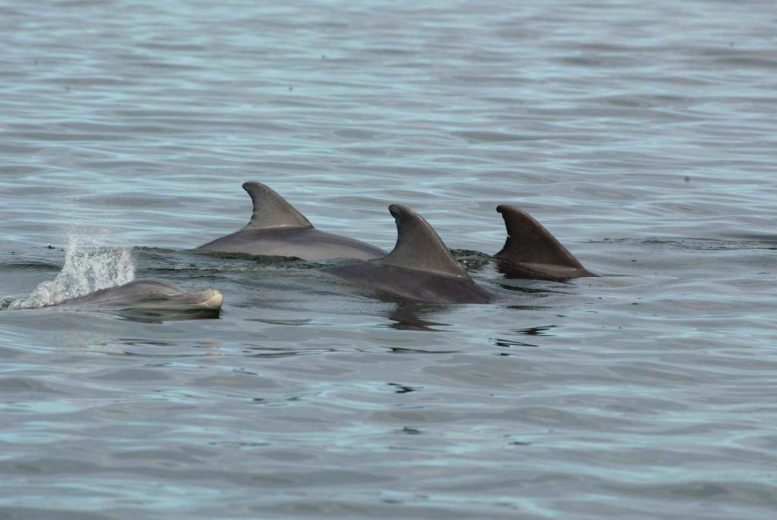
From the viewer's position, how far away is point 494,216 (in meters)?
16.3

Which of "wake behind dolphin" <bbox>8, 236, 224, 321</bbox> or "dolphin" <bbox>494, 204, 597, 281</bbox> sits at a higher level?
"dolphin" <bbox>494, 204, 597, 281</bbox>

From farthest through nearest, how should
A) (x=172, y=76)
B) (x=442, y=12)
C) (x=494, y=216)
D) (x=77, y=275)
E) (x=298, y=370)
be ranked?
(x=442, y=12)
(x=172, y=76)
(x=494, y=216)
(x=77, y=275)
(x=298, y=370)

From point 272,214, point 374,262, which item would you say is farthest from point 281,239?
point 374,262

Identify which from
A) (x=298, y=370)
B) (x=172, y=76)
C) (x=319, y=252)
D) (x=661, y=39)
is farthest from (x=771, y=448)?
(x=661, y=39)

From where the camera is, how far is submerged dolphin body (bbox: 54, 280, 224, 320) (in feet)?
34.6

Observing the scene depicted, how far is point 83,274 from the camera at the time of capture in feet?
39.7

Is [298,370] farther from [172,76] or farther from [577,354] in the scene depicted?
[172,76]

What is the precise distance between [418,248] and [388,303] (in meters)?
0.51

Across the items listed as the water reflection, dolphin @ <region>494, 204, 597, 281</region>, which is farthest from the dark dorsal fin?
dolphin @ <region>494, 204, 597, 281</region>

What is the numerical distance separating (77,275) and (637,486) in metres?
5.74

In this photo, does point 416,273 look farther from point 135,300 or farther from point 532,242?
point 135,300

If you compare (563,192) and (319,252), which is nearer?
(319,252)

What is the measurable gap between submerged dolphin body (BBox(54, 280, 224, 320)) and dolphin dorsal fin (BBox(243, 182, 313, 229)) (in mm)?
2315

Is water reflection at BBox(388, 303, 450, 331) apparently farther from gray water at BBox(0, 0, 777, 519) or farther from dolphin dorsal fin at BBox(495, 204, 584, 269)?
dolphin dorsal fin at BBox(495, 204, 584, 269)
